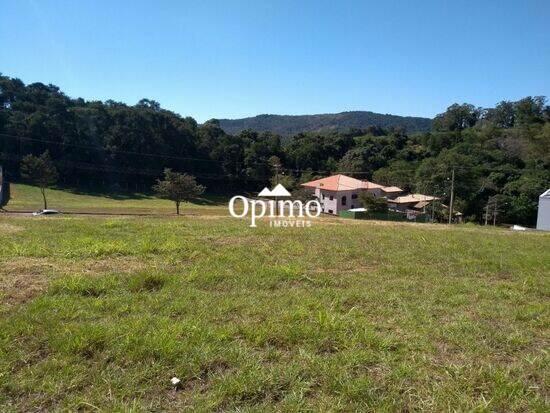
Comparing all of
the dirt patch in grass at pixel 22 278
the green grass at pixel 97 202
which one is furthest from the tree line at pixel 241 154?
the dirt patch in grass at pixel 22 278

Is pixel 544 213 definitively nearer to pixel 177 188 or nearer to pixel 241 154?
pixel 177 188

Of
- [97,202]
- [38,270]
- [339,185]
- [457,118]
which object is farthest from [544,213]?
[457,118]

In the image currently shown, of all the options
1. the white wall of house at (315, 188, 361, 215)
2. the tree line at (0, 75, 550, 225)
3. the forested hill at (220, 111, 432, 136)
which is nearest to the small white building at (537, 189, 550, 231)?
the tree line at (0, 75, 550, 225)

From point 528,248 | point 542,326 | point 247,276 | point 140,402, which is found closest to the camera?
point 140,402

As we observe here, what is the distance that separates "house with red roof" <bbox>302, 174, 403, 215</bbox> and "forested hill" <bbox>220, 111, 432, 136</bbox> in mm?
74060

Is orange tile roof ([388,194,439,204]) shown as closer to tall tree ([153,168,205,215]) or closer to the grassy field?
tall tree ([153,168,205,215])

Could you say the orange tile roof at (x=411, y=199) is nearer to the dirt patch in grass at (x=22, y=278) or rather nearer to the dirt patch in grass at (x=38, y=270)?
the dirt patch in grass at (x=38, y=270)

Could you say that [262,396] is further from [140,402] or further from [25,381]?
[25,381]

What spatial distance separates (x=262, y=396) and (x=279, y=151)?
5859cm

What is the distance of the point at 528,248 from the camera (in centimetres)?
826

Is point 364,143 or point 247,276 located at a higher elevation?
point 364,143

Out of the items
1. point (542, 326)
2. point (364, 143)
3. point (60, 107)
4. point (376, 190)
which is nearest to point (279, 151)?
point (364, 143)

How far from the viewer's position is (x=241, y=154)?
2292 inches

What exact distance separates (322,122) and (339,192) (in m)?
89.8
